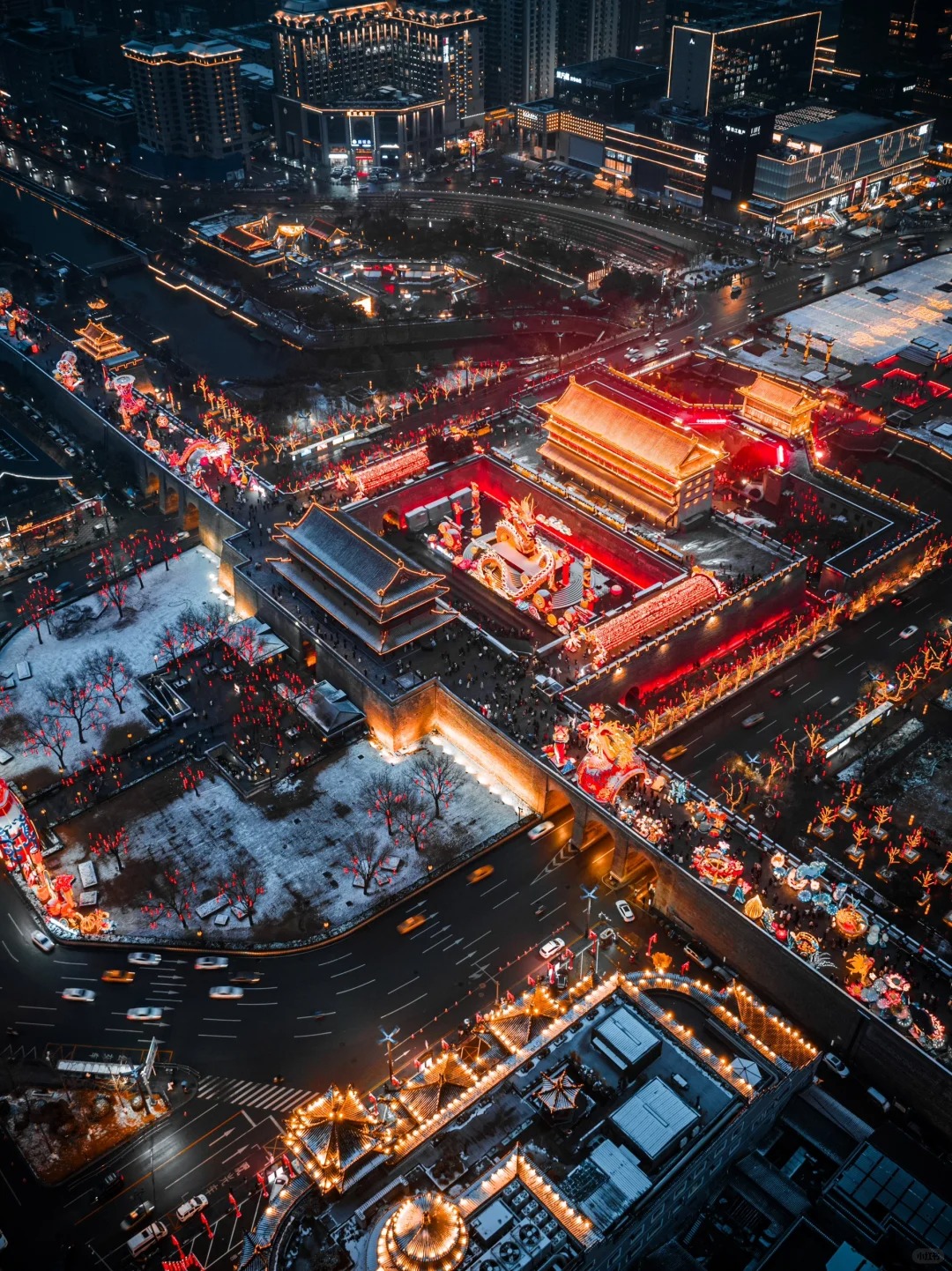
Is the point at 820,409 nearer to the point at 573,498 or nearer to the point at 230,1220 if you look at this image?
the point at 573,498

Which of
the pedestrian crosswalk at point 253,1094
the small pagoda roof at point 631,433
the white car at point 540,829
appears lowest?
the pedestrian crosswalk at point 253,1094

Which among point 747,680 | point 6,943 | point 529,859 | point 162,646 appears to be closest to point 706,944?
point 529,859

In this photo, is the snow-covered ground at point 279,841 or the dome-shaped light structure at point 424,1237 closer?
the dome-shaped light structure at point 424,1237

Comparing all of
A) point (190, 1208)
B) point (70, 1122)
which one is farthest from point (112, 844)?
point (190, 1208)

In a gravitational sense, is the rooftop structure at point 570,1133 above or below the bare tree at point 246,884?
above

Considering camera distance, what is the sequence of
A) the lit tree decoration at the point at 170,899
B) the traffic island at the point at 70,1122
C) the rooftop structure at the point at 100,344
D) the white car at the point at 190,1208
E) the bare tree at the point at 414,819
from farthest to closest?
the rooftop structure at the point at 100,344 < the bare tree at the point at 414,819 < the lit tree decoration at the point at 170,899 < the traffic island at the point at 70,1122 < the white car at the point at 190,1208

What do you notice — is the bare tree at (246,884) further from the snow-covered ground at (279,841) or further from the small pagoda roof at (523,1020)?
the small pagoda roof at (523,1020)

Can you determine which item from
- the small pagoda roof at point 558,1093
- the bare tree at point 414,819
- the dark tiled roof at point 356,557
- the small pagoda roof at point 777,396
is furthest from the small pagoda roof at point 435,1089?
the small pagoda roof at point 777,396

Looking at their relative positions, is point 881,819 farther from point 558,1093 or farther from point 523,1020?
point 558,1093
